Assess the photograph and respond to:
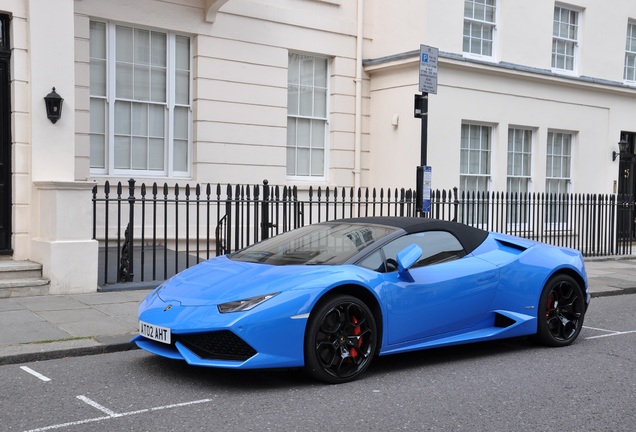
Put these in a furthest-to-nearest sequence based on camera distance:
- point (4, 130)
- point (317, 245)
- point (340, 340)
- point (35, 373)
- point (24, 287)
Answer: point (4, 130), point (24, 287), point (317, 245), point (35, 373), point (340, 340)

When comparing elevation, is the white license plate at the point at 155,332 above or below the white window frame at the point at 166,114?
below

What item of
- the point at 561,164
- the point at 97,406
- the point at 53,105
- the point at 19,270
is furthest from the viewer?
the point at 561,164

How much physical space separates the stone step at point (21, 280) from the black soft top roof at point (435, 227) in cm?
453

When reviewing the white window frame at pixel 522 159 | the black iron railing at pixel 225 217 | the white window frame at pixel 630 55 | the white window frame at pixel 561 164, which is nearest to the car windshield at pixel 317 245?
the black iron railing at pixel 225 217

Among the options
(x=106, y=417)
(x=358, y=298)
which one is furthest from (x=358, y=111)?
(x=106, y=417)

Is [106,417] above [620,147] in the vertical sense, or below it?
below

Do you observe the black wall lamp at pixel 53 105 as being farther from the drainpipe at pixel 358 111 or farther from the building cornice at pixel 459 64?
the building cornice at pixel 459 64

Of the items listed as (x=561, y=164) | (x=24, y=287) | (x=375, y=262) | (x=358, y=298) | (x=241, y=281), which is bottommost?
(x=24, y=287)

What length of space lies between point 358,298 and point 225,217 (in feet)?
20.7

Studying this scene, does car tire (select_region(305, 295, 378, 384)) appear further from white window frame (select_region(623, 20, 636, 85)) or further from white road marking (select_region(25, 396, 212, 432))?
white window frame (select_region(623, 20, 636, 85))

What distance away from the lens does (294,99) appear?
15438 mm

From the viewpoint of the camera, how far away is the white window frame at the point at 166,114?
12.9 meters

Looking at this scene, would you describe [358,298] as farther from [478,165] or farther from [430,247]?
[478,165]

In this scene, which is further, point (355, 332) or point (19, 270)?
point (19, 270)
